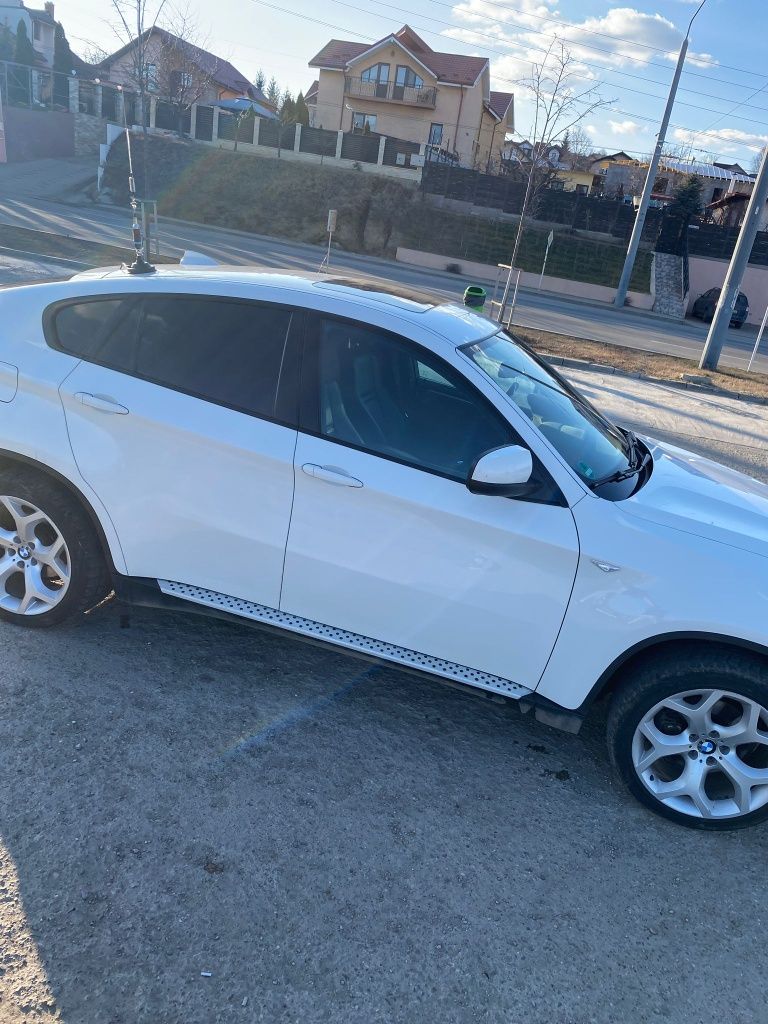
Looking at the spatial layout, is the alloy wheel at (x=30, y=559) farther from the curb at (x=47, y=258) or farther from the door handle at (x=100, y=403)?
the curb at (x=47, y=258)

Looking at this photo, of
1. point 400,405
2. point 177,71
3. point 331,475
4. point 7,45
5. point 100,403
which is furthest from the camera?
point 7,45

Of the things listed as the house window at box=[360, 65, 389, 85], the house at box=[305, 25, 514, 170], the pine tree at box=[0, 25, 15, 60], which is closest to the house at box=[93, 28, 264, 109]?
the pine tree at box=[0, 25, 15, 60]

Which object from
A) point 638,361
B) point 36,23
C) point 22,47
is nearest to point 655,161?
point 638,361

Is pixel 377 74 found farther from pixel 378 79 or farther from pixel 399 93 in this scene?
pixel 399 93

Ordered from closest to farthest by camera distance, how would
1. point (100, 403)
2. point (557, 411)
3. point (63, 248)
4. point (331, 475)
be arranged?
point (331, 475) < point (100, 403) < point (557, 411) < point (63, 248)

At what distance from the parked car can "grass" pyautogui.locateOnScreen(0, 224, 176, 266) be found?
947 inches

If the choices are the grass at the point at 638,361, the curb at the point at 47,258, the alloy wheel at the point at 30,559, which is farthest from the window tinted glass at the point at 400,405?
the curb at the point at 47,258

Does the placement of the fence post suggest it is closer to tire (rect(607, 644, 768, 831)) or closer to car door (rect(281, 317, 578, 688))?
car door (rect(281, 317, 578, 688))

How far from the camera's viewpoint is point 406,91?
49188 mm

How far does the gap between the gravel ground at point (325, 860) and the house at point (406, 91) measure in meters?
50.1

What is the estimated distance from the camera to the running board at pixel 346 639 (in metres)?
3.00

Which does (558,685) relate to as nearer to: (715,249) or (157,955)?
(157,955)

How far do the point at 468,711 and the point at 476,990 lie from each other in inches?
54.2

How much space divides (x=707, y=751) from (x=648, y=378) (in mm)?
11221
